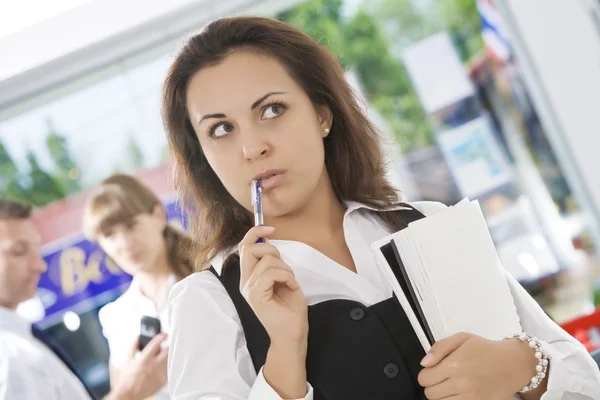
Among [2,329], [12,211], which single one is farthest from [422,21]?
[2,329]

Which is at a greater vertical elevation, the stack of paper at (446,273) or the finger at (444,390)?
the stack of paper at (446,273)

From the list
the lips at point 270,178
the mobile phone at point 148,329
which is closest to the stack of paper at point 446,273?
the lips at point 270,178

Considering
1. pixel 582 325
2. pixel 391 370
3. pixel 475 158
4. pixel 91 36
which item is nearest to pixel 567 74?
pixel 475 158

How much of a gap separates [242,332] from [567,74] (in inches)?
119

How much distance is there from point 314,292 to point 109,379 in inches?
102

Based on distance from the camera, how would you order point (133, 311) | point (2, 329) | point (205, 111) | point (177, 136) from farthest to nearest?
point (133, 311), point (2, 329), point (177, 136), point (205, 111)

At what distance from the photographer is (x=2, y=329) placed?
297 centimetres

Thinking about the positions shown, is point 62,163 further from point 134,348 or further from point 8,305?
point 134,348

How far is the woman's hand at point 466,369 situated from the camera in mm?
997

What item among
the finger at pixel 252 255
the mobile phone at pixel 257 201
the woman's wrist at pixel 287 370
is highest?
the mobile phone at pixel 257 201

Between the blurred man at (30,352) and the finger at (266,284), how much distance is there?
6.36 ft

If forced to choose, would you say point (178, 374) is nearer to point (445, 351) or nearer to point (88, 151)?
point (445, 351)

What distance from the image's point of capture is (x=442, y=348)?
995 millimetres

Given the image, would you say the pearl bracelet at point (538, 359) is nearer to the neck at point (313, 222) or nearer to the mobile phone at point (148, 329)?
the neck at point (313, 222)
